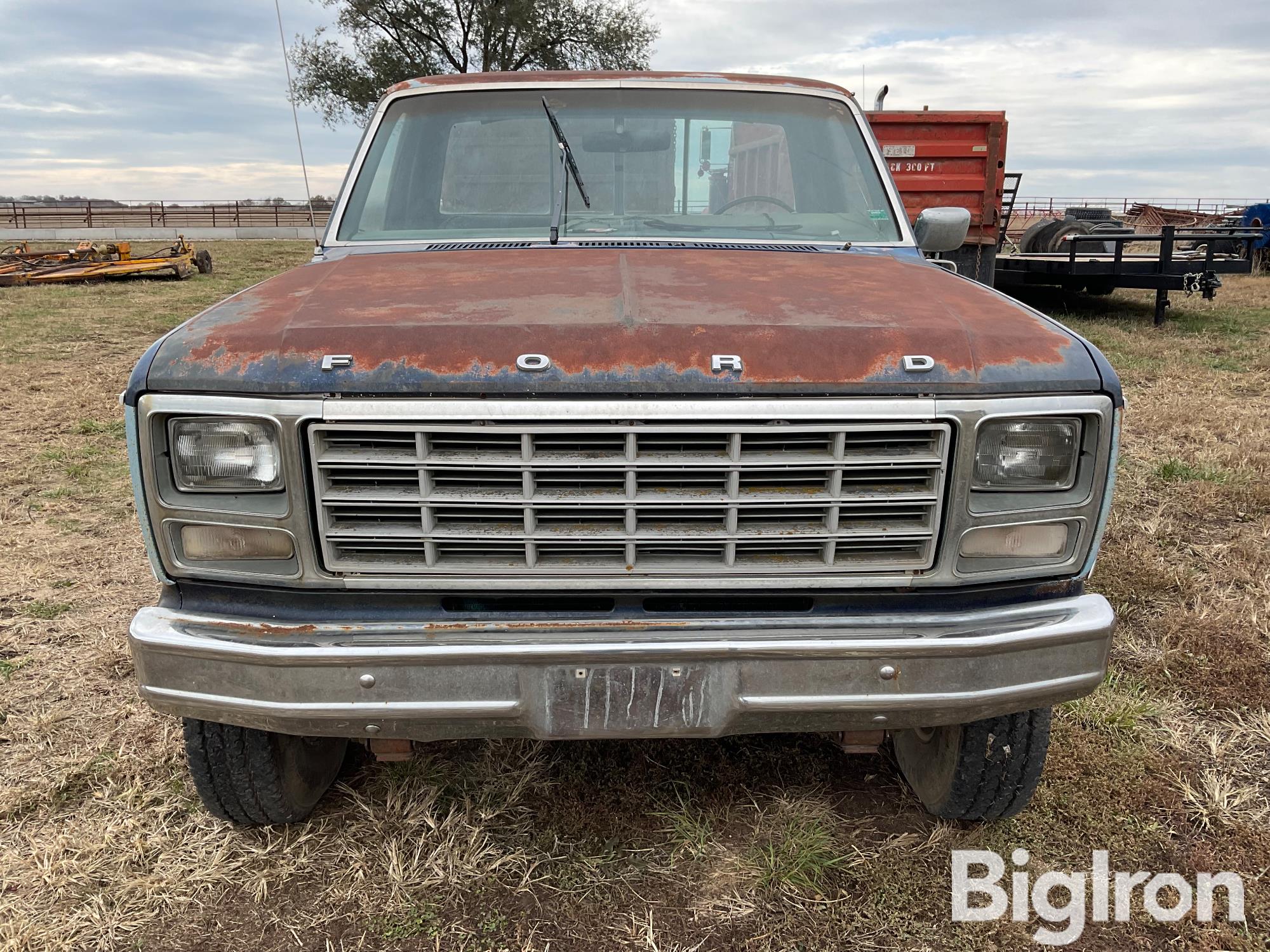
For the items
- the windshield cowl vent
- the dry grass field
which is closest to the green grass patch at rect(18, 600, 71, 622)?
the dry grass field

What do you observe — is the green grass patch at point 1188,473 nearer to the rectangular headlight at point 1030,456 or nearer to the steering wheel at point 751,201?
the steering wheel at point 751,201

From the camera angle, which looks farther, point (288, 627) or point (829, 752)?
point (829, 752)

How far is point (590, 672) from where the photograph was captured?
1.94 m

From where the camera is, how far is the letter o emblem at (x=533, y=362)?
1.90m

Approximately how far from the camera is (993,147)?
10711mm

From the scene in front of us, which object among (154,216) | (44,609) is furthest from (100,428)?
(154,216)

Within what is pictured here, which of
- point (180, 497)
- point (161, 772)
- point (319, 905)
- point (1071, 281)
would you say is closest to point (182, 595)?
point (180, 497)

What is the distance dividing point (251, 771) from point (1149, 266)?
1168cm

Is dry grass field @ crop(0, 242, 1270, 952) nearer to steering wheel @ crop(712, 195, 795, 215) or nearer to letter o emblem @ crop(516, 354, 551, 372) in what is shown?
letter o emblem @ crop(516, 354, 551, 372)

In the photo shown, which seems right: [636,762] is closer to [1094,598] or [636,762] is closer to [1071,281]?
[1094,598]

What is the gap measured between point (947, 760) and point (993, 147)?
9.84 m

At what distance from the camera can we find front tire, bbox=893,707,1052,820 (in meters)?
2.38

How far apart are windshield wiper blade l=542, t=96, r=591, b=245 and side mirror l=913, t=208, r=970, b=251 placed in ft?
3.73

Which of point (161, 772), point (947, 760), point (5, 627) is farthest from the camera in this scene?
point (5, 627)
